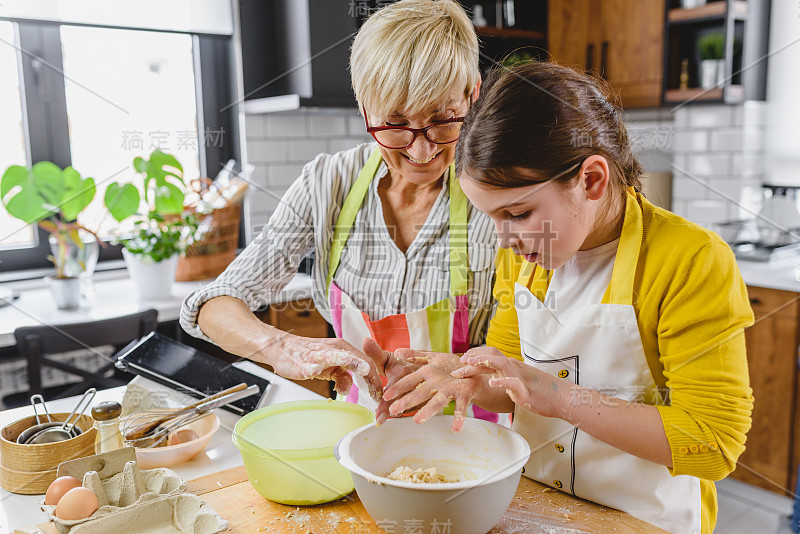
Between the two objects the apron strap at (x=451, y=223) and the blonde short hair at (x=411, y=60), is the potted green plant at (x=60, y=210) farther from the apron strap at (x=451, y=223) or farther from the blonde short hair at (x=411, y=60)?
the blonde short hair at (x=411, y=60)

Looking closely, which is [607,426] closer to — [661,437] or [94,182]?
[661,437]

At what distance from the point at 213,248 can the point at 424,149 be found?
1.34 m

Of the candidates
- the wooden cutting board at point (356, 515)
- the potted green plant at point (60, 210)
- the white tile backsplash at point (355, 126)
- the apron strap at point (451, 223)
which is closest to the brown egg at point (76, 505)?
the wooden cutting board at point (356, 515)

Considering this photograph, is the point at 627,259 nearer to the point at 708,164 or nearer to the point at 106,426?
the point at 106,426

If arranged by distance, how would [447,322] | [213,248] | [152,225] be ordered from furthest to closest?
[213,248] < [152,225] < [447,322]

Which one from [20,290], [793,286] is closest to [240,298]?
[20,290]

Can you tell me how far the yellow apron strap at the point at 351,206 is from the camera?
1212mm

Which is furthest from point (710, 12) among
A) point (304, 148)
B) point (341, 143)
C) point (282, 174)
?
point (282, 174)

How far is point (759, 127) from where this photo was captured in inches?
99.0

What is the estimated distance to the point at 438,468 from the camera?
3.02 feet

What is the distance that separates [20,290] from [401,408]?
176cm

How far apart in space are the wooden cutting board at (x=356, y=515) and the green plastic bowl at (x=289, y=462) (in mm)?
18

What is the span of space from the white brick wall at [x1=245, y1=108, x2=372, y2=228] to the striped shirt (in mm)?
1166

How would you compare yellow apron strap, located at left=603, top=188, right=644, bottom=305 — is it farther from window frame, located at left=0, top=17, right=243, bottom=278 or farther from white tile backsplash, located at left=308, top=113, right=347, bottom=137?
white tile backsplash, located at left=308, top=113, right=347, bottom=137
